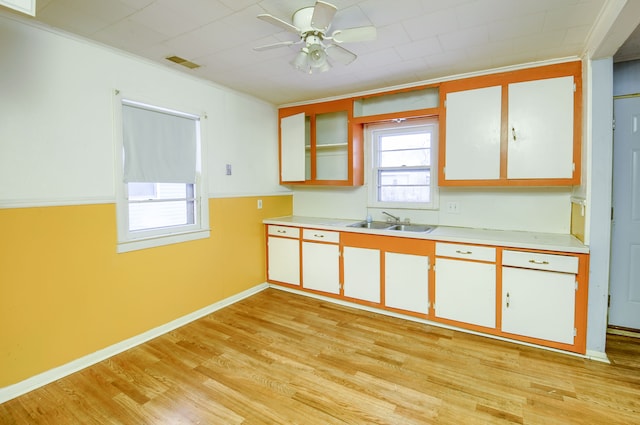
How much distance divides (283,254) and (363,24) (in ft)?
8.85

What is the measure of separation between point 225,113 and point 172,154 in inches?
33.8

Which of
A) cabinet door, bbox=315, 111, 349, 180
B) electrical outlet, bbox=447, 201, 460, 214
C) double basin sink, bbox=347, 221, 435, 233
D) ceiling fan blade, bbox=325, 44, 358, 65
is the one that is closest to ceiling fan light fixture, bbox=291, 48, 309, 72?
ceiling fan blade, bbox=325, 44, 358, 65

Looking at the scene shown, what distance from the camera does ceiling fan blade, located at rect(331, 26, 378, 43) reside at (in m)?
1.90

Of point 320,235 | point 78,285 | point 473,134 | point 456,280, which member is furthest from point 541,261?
point 78,285

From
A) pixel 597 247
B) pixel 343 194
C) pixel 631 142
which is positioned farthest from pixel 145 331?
pixel 631 142

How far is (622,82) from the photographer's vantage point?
271 centimetres

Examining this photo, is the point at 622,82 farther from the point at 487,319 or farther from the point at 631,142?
the point at 487,319

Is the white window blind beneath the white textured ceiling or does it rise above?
beneath

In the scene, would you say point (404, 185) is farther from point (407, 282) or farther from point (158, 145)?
point (158, 145)

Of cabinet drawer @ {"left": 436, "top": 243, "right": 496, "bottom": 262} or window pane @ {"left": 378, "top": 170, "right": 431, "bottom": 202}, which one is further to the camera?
window pane @ {"left": 378, "top": 170, "right": 431, "bottom": 202}

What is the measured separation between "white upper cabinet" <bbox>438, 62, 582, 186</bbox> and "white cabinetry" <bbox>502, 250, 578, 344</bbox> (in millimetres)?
717

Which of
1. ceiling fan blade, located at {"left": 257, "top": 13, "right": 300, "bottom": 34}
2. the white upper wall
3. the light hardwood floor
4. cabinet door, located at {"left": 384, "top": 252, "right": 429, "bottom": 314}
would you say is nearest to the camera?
ceiling fan blade, located at {"left": 257, "top": 13, "right": 300, "bottom": 34}

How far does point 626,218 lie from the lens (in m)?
2.75

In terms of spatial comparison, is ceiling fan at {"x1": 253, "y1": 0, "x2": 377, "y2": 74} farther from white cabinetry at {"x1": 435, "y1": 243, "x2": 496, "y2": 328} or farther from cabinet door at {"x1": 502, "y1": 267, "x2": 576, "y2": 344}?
cabinet door at {"x1": 502, "y1": 267, "x2": 576, "y2": 344}
